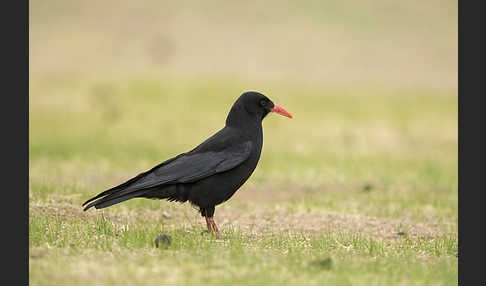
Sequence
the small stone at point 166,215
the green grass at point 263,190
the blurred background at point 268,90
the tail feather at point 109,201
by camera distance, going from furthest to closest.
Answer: the blurred background at point 268,90
the small stone at point 166,215
the tail feather at point 109,201
the green grass at point 263,190

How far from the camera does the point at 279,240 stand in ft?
21.8

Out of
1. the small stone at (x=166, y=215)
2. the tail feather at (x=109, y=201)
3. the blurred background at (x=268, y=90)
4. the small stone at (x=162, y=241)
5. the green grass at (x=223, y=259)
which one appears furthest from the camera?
the blurred background at (x=268, y=90)

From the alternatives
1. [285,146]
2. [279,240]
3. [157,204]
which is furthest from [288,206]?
[285,146]

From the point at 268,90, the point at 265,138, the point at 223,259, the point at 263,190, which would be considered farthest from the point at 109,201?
the point at 268,90

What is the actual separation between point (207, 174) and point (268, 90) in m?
22.0

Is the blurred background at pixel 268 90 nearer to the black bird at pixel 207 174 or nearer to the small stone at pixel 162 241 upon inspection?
the black bird at pixel 207 174

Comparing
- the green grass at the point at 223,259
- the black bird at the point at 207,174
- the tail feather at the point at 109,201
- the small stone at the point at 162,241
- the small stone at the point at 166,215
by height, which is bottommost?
the green grass at the point at 223,259

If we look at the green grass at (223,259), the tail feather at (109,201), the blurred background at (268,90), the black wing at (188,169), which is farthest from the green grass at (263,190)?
the black wing at (188,169)

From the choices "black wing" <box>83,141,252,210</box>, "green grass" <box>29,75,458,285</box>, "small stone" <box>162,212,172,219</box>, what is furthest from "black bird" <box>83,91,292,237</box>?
"small stone" <box>162,212,172,219</box>

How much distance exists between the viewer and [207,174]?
6.91 metres

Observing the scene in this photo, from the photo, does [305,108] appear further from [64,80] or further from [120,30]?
[120,30]

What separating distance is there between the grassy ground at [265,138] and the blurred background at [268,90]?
0.38 ft

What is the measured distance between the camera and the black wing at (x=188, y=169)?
22.2ft

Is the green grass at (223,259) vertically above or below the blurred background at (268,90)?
below
